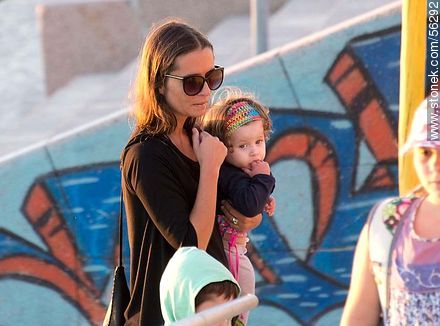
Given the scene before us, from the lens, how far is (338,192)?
704cm

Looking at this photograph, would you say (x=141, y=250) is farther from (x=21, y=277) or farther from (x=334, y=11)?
(x=334, y=11)

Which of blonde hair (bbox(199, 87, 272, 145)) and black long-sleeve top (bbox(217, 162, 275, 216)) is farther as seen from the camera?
blonde hair (bbox(199, 87, 272, 145))

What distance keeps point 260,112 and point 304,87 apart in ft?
10.5

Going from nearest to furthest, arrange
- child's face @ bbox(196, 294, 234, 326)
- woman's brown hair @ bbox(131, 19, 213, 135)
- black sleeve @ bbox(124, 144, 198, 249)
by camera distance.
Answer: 1. child's face @ bbox(196, 294, 234, 326)
2. black sleeve @ bbox(124, 144, 198, 249)
3. woman's brown hair @ bbox(131, 19, 213, 135)

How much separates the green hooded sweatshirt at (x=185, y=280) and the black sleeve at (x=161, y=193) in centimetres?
20

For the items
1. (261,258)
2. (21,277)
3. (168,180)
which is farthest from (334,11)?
(168,180)

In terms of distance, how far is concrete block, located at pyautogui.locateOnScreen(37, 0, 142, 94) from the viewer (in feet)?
32.0

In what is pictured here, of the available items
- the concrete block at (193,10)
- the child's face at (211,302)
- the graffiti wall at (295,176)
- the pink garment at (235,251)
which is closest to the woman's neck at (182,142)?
the pink garment at (235,251)

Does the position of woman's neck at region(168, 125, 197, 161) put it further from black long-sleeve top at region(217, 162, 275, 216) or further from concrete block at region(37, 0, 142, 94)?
concrete block at region(37, 0, 142, 94)

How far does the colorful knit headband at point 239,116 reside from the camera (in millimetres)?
3844

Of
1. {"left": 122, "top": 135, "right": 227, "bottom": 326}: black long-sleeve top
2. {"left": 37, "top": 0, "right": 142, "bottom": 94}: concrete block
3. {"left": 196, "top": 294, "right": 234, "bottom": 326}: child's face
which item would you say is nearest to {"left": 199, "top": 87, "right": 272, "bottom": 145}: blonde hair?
{"left": 122, "top": 135, "right": 227, "bottom": 326}: black long-sleeve top

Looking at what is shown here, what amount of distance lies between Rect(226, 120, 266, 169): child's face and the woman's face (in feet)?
0.98

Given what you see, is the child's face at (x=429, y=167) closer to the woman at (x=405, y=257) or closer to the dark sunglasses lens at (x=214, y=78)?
the woman at (x=405, y=257)

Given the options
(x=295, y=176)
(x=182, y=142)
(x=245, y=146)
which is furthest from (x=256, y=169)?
(x=295, y=176)
